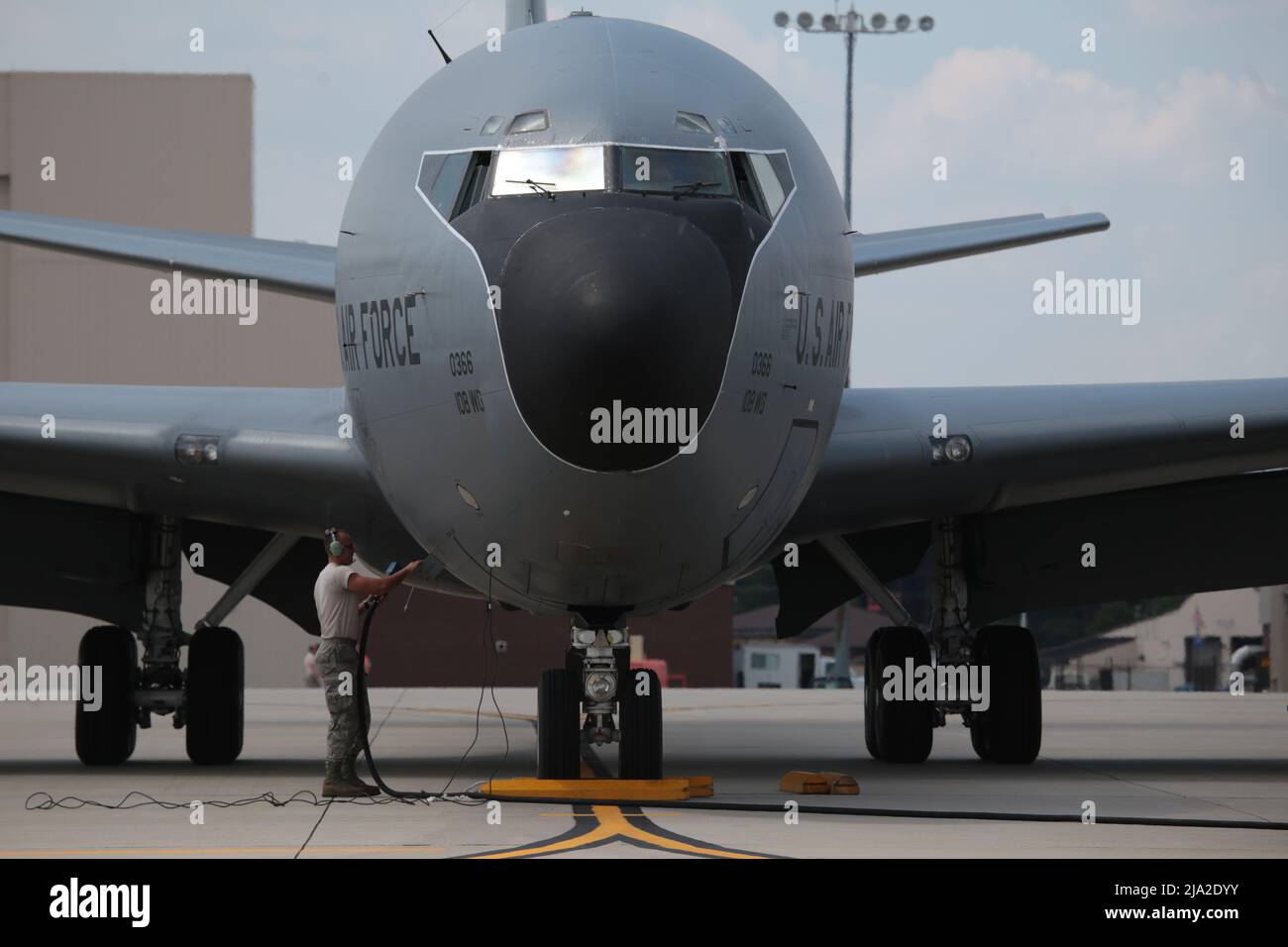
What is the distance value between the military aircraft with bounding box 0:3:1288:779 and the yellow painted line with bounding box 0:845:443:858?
6.34 feet

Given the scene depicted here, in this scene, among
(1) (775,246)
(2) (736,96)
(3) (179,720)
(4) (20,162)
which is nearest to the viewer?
(1) (775,246)

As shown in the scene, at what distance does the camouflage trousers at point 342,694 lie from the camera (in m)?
11.5

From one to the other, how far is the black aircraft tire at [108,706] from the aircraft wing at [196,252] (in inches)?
119

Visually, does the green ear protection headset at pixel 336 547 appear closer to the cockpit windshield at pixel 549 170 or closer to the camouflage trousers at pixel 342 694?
the camouflage trousers at pixel 342 694

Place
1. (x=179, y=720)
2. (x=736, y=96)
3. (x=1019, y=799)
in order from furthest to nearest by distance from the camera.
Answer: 1. (x=179, y=720)
2. (x=1019, y=799)
3. (x=736, y=96)

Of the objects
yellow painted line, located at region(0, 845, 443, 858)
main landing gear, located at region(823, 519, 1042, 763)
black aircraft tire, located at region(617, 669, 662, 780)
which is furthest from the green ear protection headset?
main landing gear, located at region(823, 519, 1042, 763)

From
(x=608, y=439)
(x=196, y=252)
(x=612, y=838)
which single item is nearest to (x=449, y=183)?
(x=608, y=439)

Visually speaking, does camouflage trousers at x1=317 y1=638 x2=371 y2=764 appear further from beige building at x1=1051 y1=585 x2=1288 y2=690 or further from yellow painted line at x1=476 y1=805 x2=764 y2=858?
beige building at x1=1051 y1=585 x2=1288 y2=690

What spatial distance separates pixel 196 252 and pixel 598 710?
504cm

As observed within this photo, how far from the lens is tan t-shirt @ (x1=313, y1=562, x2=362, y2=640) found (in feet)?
39.1
